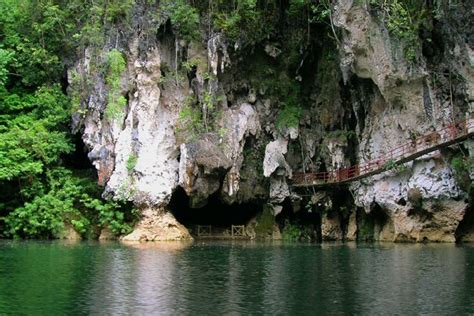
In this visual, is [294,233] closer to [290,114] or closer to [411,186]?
[290,114]

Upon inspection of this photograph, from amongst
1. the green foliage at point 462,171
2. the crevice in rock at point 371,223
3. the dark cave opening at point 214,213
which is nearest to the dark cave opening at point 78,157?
the dark cave opening at point 214,213

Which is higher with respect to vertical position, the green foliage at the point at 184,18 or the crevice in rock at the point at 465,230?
the green foliage at the point at 184,18

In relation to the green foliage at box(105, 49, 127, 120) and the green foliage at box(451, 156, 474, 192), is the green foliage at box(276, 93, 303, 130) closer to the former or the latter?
the green foliage at box(105, 49, 127, 120)

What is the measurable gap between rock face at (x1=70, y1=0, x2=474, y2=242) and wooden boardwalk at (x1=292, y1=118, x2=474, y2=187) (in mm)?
587

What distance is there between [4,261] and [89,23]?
2226cm

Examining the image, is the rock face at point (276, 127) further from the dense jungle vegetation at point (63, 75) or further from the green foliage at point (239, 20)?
the dense jungle vegetation at point (63, 75)

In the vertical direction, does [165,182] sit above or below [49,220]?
above

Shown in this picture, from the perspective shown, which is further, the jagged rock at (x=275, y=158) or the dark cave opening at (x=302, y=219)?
the dark cave opening at (x=302, y=219)

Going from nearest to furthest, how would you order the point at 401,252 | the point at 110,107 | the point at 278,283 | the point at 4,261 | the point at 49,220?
the point at 278,283 → the point at 4,261 → the point at 401,252 → the point at 49,220 → the point at 110,107

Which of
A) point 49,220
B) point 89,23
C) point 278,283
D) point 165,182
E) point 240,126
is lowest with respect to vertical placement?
point 278,283

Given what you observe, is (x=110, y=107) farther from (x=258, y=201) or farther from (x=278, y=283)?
(x=278, y=283)

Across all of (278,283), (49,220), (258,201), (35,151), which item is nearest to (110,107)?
(35,151)

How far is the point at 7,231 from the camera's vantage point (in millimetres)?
38312

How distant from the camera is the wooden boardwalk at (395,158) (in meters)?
32.9
